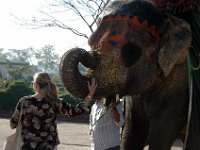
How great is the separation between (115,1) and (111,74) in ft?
2.24

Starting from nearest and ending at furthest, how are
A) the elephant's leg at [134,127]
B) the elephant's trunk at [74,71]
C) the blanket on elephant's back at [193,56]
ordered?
the elephant's trunk at [74,71], the blanket on elephant's back at [193,56], the elephant's leg at [134,127]

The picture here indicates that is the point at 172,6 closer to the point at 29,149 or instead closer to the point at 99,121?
the point at 99,121

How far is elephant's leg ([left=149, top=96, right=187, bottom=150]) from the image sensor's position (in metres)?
3.30

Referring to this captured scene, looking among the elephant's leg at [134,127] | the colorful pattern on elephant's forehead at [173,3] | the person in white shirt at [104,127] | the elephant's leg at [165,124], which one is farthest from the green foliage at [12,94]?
the elephant's leg at [165,124]

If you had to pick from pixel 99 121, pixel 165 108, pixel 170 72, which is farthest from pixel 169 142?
pixel 99 121

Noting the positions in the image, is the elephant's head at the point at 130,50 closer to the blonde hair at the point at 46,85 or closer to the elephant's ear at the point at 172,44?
the elephant's ear at the point at 172,44

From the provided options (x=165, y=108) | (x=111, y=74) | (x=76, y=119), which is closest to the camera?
(x=111, y=74)

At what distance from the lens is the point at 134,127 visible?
143 inches

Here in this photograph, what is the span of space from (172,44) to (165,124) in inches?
23.3

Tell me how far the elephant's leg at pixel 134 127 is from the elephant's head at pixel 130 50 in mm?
439

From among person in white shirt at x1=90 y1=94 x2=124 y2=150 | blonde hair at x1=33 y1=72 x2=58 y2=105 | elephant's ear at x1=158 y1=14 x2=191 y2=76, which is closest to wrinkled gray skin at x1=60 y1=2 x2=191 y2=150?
elephant's ear at x1=158 y1=14 x2=191 y2=76

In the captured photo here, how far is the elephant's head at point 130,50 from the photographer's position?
3.03 metres

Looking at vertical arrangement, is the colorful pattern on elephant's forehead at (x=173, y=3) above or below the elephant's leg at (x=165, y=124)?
above

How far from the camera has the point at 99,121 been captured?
15.6ft
